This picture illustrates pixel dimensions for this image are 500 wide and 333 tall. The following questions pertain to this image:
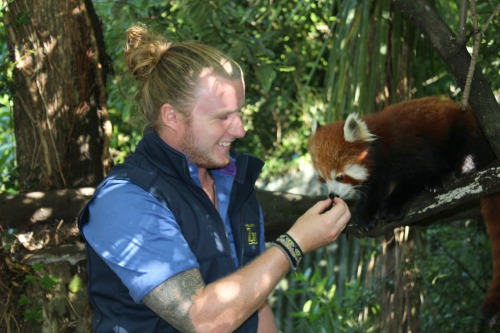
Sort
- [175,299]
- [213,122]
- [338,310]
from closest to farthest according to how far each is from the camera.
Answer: [175,299] < [213,122] < [338,310]

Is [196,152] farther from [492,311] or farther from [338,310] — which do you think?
[338,310]

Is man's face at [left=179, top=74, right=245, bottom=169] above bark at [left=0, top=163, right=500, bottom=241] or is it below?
above

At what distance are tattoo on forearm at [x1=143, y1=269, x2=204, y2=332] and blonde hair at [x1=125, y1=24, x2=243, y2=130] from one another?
0.43m

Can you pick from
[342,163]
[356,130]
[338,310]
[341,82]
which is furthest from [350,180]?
[338,310]

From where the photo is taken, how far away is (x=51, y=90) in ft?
8.71

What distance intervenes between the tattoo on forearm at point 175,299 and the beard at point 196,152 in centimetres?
34

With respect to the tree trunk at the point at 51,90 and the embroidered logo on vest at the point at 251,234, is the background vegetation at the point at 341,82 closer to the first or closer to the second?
the tree trunk at the point at 51,90

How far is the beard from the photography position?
1.63 metres

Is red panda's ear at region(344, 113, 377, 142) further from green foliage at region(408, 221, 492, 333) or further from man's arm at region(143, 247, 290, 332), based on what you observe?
green foliage at region(408, 221, 492, 333)

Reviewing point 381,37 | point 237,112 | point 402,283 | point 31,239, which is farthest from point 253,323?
point 402,283

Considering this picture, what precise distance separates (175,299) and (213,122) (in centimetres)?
44

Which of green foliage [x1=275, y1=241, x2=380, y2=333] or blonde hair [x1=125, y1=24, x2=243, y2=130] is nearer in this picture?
blonde hair [x1=125, y1=24, x2=243, y2=130]

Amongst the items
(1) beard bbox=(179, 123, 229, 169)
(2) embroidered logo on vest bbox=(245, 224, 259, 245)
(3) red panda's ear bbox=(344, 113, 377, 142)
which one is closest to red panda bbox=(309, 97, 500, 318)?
(3) red panda's ear bbox=(344, 113, 377, 142)

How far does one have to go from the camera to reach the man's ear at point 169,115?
165 cm
